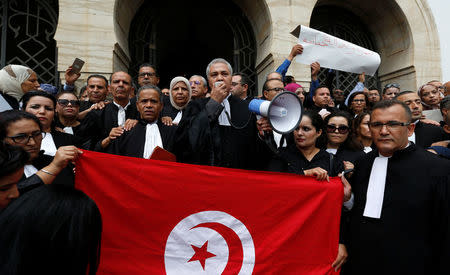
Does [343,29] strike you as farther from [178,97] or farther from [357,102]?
[178,97]

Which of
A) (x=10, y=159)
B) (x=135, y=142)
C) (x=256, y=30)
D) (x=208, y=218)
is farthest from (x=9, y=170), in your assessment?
(x=256, y=30)

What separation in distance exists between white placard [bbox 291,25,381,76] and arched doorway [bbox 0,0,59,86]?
5.75 metres

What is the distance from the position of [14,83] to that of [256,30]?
631 cm

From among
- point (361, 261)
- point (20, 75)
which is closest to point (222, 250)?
point (361, 261)

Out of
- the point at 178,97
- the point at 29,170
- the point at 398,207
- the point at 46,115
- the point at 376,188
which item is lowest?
the point at 398,207

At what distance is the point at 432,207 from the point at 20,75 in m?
4.16

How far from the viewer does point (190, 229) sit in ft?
7.97

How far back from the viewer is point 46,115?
2746 mm

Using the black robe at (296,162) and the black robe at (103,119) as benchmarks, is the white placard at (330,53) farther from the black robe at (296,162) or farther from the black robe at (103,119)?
the black robe at (103,119)

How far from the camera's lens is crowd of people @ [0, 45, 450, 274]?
1232 mm

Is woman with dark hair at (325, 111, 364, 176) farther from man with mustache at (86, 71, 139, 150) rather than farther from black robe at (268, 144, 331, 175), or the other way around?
man with mustache at (86, 71, 139, 150)

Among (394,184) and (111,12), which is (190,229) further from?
(111,12)

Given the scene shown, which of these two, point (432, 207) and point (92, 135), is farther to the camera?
point (92, 135)

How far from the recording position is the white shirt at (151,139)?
2.98 meters
